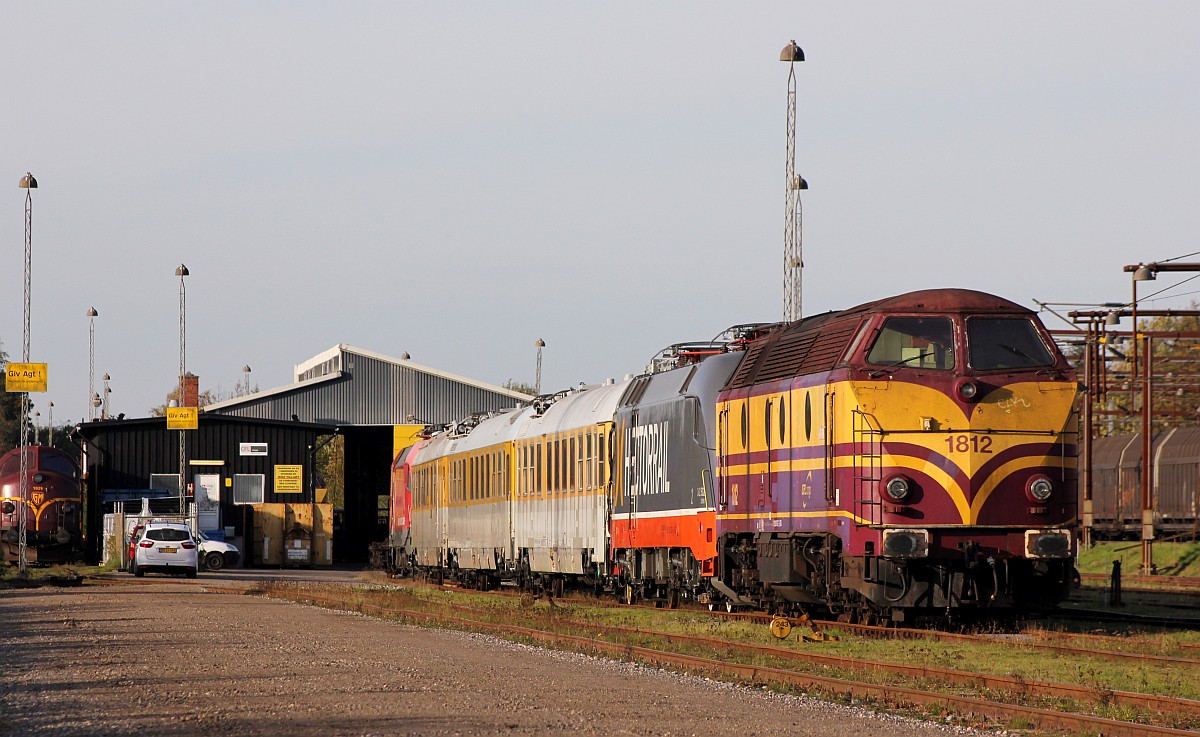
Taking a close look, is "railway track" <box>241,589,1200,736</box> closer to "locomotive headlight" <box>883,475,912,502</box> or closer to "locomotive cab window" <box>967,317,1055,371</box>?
"locomotive headlight" <box>883,475,912,502</box>

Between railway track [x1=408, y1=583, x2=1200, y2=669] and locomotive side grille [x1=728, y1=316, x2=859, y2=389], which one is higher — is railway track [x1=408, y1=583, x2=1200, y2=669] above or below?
below

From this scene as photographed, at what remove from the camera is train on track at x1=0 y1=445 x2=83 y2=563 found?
55.3 meters

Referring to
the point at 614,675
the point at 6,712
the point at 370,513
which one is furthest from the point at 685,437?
the point at 370,513

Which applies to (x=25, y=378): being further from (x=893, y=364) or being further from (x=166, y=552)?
(x=893, y=364)

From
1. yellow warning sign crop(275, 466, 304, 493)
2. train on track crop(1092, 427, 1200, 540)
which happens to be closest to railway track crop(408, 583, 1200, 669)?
train on track crop(1092, 427, 1200, 540)

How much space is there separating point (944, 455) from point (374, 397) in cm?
5905

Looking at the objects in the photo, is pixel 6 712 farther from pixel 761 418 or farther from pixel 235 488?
pixel 235 488

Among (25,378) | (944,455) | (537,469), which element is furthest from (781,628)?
(25,378)

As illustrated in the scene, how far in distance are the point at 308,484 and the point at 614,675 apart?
51.7 meters

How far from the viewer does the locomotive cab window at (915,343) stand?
60.5 feet

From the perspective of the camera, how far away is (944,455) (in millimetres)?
18078

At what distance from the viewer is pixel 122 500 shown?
203 feet

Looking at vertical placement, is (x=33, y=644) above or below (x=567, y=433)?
below

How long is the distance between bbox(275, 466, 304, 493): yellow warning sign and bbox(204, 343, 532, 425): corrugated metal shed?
8687 mm
